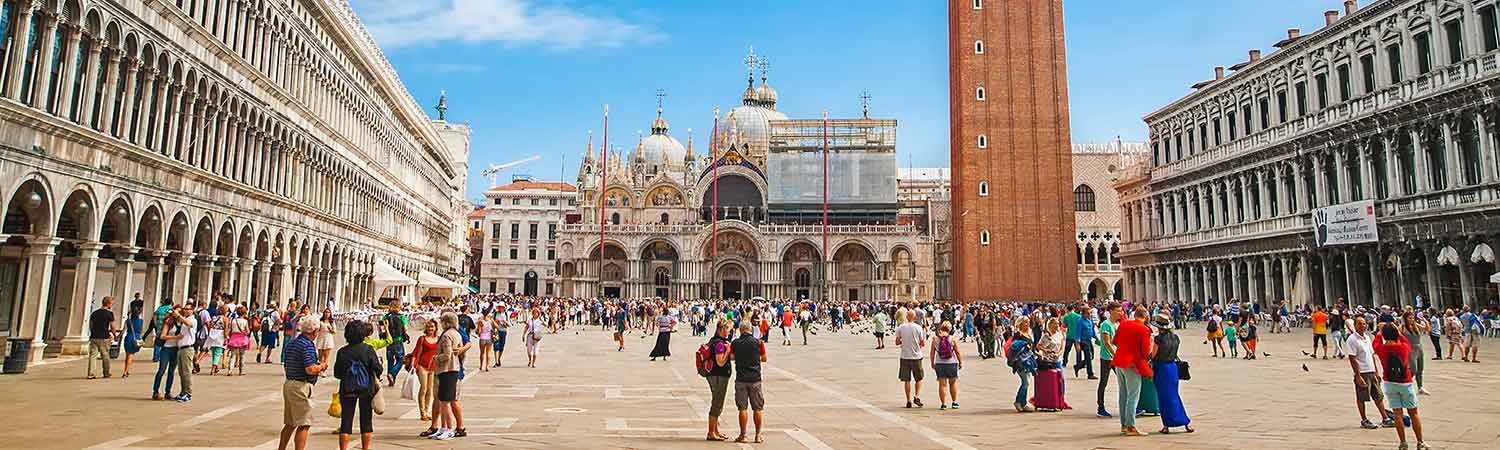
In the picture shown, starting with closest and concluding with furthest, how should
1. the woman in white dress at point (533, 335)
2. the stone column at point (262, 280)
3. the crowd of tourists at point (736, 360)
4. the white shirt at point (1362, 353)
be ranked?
1. the crowd of tourists at point (736, 360)
2. the white shirt at point (1362, 353)
3. the woman in white dress at point (533, 335)
4. the stone column at point (262, 280)

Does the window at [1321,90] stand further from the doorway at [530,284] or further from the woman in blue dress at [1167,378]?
the doorway at [530,284]

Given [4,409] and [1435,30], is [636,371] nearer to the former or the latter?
[4,409]

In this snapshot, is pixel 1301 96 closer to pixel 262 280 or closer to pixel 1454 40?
pixel 1454 40

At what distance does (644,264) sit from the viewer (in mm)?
67625

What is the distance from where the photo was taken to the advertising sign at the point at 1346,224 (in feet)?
102

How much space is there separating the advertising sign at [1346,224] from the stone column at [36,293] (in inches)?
1497

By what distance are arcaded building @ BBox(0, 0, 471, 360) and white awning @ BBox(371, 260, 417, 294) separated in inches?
31.6

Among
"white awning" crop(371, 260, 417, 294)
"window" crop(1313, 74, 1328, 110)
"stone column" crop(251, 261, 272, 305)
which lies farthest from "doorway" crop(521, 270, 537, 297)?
"window" crop(1313, 74, 1328, 110)

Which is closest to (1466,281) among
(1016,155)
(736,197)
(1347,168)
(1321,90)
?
(1347,168)

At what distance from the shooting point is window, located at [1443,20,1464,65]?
2788 cm

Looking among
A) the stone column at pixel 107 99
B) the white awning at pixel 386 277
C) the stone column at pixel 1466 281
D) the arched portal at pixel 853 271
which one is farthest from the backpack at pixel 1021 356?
the arched portal at pixel 853 271

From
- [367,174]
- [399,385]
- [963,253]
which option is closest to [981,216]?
[963,253]

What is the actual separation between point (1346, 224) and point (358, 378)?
35.6 m

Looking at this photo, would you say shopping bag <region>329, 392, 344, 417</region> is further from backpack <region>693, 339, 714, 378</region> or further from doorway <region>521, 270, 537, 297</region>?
doorway <region>521, 270, 537, 297</region>
